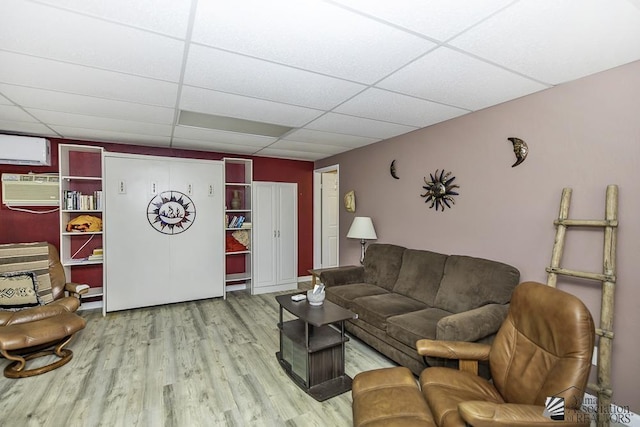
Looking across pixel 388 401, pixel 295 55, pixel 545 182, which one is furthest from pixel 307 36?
pixel 545 182

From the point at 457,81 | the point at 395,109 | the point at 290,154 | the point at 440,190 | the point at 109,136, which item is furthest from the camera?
the point at 290,154

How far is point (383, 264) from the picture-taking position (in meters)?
3.79

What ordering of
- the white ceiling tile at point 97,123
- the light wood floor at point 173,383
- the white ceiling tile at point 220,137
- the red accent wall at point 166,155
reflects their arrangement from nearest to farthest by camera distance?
the light wood floor at point 173,383 < the white ceiling tile at point 97,123 < the white ceiling tile at point 220,137 < the red accent wall at point 166,155

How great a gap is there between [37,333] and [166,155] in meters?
2.81

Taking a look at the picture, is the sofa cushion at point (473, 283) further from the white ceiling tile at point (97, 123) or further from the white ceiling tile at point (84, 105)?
the white ceiling tile at point (97, 123)

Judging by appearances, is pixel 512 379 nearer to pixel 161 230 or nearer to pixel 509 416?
pixel 509 416

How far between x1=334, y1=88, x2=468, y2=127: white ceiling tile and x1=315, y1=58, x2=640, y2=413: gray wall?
0.89 ft

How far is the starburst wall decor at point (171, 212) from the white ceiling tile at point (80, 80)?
6.59 ft

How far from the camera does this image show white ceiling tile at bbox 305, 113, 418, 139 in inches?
123

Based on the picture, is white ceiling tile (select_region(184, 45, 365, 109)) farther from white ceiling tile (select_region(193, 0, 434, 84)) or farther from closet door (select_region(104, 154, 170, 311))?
closet door (select_region(104, 154, 170, 311))

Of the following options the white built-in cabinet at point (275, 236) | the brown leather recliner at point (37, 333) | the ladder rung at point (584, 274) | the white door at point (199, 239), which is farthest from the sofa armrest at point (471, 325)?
the white door at point (199, 239)

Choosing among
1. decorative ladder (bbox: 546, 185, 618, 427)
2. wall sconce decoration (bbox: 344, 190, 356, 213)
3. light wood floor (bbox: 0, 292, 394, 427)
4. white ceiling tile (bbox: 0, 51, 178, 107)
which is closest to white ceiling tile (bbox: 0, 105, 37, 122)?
white ceiling tile (bbox: 0, 51, 178, 107)

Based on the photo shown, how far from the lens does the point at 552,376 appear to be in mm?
1491

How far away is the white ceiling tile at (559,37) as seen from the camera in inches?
55.6
